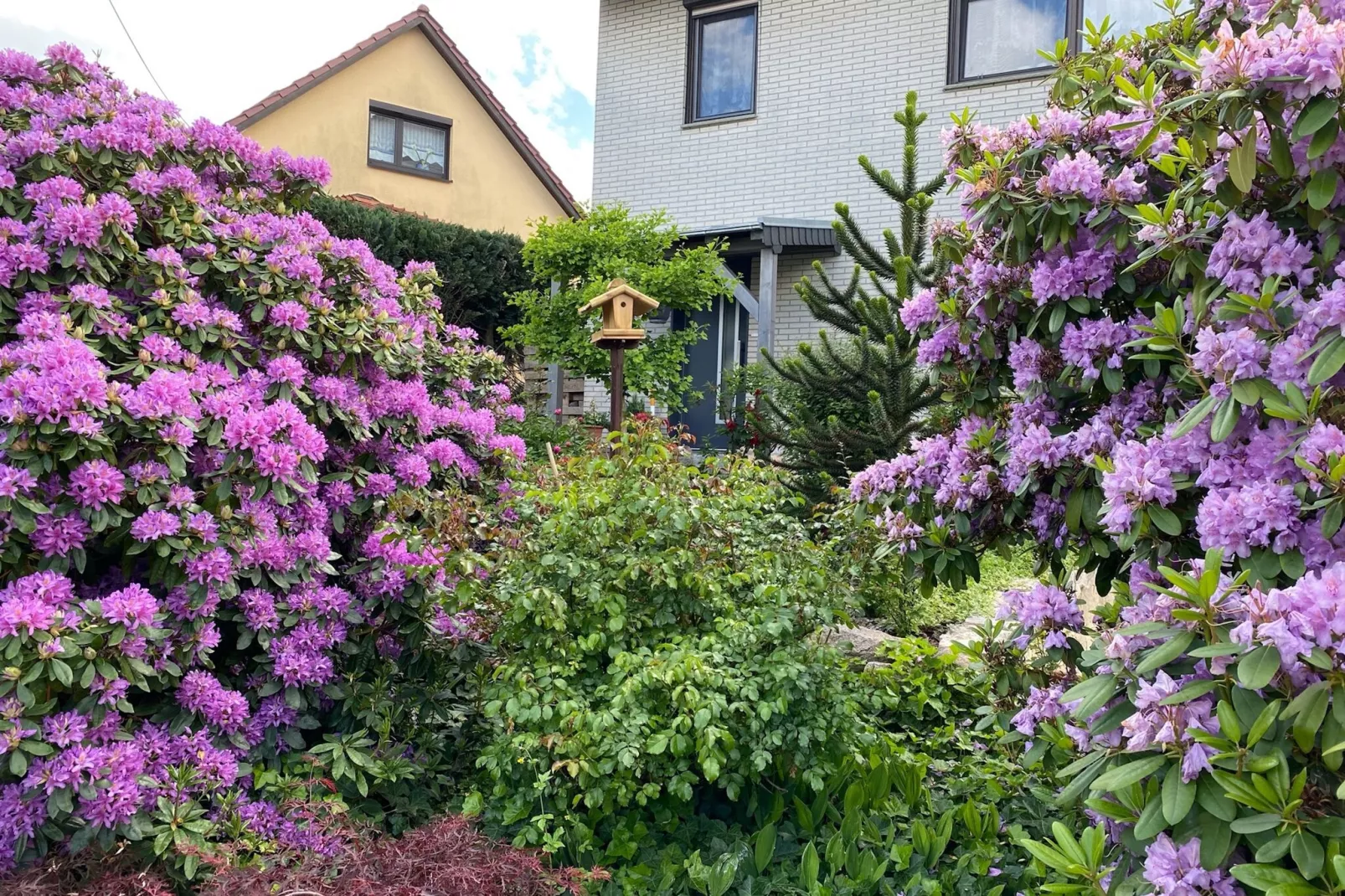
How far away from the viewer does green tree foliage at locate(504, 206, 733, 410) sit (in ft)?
32.4

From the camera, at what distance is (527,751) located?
271cm

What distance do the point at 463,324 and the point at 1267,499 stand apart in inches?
453

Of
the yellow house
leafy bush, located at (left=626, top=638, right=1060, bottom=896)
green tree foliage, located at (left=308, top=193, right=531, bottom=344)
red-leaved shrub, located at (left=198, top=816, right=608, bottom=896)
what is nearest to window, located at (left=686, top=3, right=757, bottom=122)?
green tree foliage, located at (left=308, top=193, right=531, bottom=344)

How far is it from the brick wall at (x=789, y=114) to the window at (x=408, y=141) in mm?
5598

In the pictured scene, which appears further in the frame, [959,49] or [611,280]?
[959,49]

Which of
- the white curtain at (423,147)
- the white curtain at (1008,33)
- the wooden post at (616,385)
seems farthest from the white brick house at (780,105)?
the white curtain at (423,147)

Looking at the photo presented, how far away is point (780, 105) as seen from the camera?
1162 cm

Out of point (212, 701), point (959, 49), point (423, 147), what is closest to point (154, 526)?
point (212, 701)

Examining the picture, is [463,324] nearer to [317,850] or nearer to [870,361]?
[870,361]

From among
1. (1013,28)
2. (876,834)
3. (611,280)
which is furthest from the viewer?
(1013,28)

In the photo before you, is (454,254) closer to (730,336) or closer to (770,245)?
(730,336)

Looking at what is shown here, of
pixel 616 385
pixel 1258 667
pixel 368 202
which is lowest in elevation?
pixel 1258 667

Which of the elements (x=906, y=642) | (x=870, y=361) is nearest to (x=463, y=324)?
(x=870, y=361)

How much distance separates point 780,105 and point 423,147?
830 centimetres
